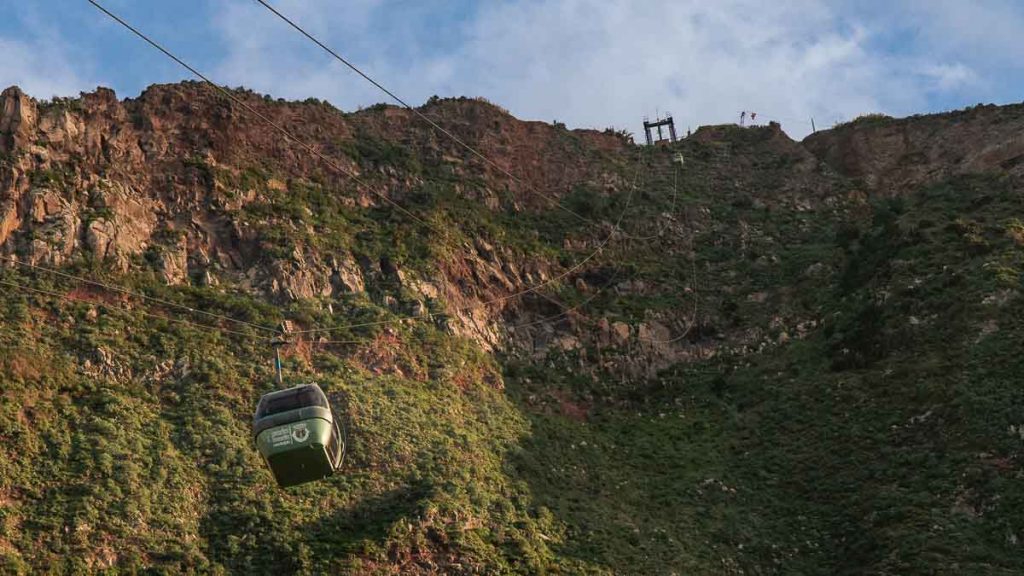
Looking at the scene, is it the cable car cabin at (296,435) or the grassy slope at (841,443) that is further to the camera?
the grassy slope at (841,443)

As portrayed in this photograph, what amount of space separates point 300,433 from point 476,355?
57.3ft

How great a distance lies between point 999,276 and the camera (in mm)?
44562

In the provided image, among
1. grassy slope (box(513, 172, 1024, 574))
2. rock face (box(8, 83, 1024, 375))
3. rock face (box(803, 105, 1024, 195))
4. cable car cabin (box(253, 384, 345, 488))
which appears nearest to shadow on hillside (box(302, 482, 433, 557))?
grassy slope (box(513, 172, 1024, 574))

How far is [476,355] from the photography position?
43.3 metres

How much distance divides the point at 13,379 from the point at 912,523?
81.2 ft

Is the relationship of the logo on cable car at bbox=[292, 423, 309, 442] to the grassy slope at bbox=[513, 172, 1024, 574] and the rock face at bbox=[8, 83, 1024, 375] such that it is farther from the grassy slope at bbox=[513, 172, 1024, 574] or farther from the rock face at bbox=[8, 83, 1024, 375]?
the rock face at bbox=[8, 83, 1024, 375]

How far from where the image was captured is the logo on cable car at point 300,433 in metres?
26.1

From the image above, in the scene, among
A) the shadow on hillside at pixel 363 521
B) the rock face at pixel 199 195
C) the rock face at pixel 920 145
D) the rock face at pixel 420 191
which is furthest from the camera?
the rock face at pixel 920 145

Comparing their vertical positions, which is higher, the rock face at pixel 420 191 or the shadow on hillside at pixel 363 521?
the rock face at pixel 420 191

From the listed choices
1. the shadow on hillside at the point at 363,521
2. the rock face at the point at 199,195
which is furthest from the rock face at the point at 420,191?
the shadow on hillside at the point at 363,521

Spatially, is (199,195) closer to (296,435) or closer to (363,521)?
(363,521)

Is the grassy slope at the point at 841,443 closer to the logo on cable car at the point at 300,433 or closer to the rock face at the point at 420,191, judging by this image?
the rock face at the point at 420,191

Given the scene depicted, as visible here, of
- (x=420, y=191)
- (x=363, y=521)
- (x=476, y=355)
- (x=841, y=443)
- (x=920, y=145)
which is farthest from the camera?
(x=920, y=145)

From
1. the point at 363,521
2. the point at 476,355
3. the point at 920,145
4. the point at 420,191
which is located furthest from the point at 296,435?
the point at 920,145
